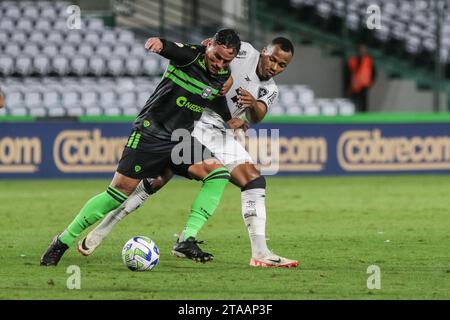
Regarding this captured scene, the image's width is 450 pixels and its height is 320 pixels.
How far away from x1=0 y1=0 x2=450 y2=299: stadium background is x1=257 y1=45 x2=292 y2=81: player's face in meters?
1.84

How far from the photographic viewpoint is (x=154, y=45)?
8.85m

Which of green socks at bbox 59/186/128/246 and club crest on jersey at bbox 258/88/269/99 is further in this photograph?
club crest on jersey at bbox 258/88/269/99

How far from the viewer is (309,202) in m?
16.7

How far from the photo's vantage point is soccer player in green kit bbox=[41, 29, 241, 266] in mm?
9453

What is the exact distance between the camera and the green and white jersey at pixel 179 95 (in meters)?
9.52

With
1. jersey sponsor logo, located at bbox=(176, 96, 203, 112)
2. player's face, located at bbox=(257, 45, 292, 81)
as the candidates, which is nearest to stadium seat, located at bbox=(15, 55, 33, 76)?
player's face, located at bbox=(257, 45, 292, 81)

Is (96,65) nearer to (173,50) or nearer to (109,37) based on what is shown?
(109,37)

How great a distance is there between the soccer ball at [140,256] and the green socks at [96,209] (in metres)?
0.38

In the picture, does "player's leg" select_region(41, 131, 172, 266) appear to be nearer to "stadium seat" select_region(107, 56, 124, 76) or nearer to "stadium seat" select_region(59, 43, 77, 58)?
"stadium seat" select_region(107, 56, 124, 76)

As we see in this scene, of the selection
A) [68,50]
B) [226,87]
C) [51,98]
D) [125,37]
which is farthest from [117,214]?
[125,37]

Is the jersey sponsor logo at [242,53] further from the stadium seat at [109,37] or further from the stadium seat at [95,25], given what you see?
the stadium seat at [95,25]

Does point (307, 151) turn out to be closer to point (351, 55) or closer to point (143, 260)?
point (351, 55)
